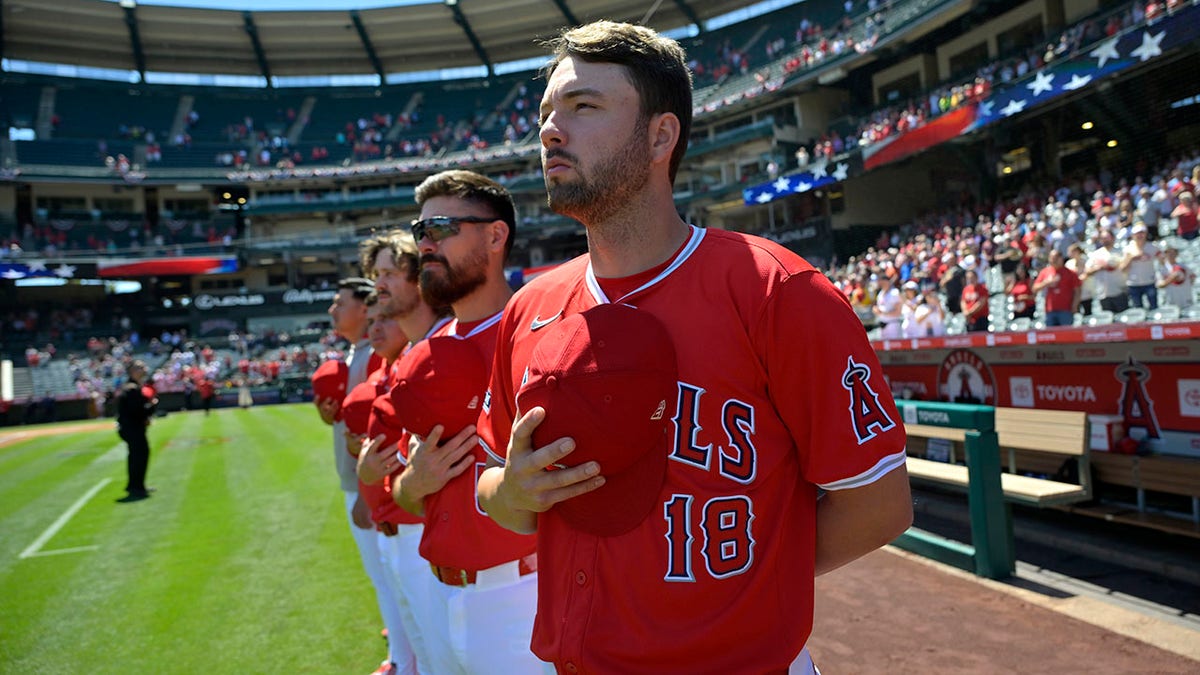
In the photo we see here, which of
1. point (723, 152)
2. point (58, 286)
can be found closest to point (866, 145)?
point (723, 152)

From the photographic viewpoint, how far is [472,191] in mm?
2965

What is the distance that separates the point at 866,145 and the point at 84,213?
4203 cm

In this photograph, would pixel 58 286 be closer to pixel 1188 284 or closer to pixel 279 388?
pixel 279 388

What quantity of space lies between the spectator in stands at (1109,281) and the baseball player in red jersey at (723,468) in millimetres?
8914

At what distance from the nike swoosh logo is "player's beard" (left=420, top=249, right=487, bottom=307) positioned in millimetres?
1186

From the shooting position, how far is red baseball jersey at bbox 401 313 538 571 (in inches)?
99.8

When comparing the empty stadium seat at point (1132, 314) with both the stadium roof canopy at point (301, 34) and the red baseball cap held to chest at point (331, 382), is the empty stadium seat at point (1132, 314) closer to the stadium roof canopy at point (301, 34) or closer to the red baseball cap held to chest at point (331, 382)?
the red baseball cap held to chest at point (331, 382)

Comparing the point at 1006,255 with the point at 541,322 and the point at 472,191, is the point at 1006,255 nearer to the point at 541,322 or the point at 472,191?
the point at 472,191

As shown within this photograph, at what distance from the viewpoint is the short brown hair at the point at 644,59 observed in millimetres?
1614

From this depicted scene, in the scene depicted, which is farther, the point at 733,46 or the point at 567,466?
the point at 733,46

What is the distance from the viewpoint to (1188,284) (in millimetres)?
7902

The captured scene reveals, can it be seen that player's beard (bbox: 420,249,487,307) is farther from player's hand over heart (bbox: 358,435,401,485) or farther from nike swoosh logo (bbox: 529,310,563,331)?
nike swoosh logo (bbox: 529,310,563,331)

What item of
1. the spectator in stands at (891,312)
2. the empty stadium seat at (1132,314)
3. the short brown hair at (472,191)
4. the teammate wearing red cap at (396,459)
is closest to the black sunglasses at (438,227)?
the short brown hair at (472,191)

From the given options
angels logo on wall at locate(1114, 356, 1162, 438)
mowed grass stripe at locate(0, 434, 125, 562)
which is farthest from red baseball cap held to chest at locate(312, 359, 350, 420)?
angels logo on wall at locate(1114, 356, 1162, 438)
